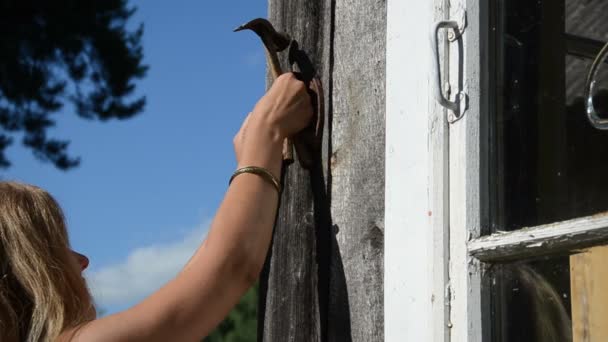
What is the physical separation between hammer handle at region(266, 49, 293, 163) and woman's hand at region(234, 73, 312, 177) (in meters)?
0.03

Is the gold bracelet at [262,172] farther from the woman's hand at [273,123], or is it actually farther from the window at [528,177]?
the window at [528,177]

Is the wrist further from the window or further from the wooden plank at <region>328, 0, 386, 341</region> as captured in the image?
the window

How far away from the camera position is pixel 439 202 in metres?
1.51

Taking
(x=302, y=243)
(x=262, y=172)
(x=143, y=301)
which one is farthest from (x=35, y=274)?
(x=302, y=243)

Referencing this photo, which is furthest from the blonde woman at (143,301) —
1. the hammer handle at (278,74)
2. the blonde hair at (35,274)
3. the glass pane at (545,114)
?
the glass pane at (545,114)

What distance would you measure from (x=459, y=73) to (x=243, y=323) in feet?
19.2

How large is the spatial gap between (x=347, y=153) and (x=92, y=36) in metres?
8.98

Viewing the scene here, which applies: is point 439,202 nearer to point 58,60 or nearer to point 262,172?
point 262,172

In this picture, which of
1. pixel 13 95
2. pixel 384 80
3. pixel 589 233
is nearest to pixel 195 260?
pixel 384 80

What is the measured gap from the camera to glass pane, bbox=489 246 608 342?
1.29m

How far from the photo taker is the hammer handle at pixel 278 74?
182cm

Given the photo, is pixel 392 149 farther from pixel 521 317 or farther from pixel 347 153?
pixel 521 317

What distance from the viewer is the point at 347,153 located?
5.89 feet

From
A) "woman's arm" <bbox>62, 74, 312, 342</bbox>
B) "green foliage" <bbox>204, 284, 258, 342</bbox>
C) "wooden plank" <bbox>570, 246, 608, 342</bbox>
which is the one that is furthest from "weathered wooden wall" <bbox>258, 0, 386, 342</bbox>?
"green foliage" <bbox>204, 284, 258, 342</bbox>
